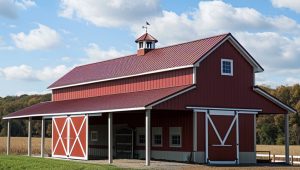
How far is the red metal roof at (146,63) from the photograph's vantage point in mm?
33125

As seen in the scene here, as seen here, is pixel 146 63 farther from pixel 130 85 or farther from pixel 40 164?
pixel 40 164

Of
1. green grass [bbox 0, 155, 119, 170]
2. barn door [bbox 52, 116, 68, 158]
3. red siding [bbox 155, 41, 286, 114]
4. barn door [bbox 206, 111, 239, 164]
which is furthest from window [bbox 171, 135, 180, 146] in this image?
barn door [bbox 52, 116, 68, 158]

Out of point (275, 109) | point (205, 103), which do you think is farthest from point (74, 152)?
point (275, 109)

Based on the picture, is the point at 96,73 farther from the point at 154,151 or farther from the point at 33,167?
the point at 33,167

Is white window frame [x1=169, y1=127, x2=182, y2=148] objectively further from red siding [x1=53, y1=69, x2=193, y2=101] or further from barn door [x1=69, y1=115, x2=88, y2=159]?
barn door [x1=69, y1=115, x2=88, y2=159]

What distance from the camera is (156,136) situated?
115 ft

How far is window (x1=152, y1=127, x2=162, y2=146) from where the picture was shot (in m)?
34.8

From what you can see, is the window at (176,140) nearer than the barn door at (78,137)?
Yes

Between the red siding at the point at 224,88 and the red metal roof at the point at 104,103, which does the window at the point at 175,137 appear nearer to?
the red metal roof at the point at 104,103

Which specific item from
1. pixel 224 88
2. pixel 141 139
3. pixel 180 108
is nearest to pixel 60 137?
pixel 141 139

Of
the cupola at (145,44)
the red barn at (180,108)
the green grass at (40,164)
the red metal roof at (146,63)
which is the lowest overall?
the green grass at (40,164)

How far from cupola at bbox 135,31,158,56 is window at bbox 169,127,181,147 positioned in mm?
8343

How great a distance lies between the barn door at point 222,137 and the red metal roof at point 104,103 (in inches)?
111

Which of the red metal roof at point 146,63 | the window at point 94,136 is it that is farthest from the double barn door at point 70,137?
the red metal roof at point 146,63
